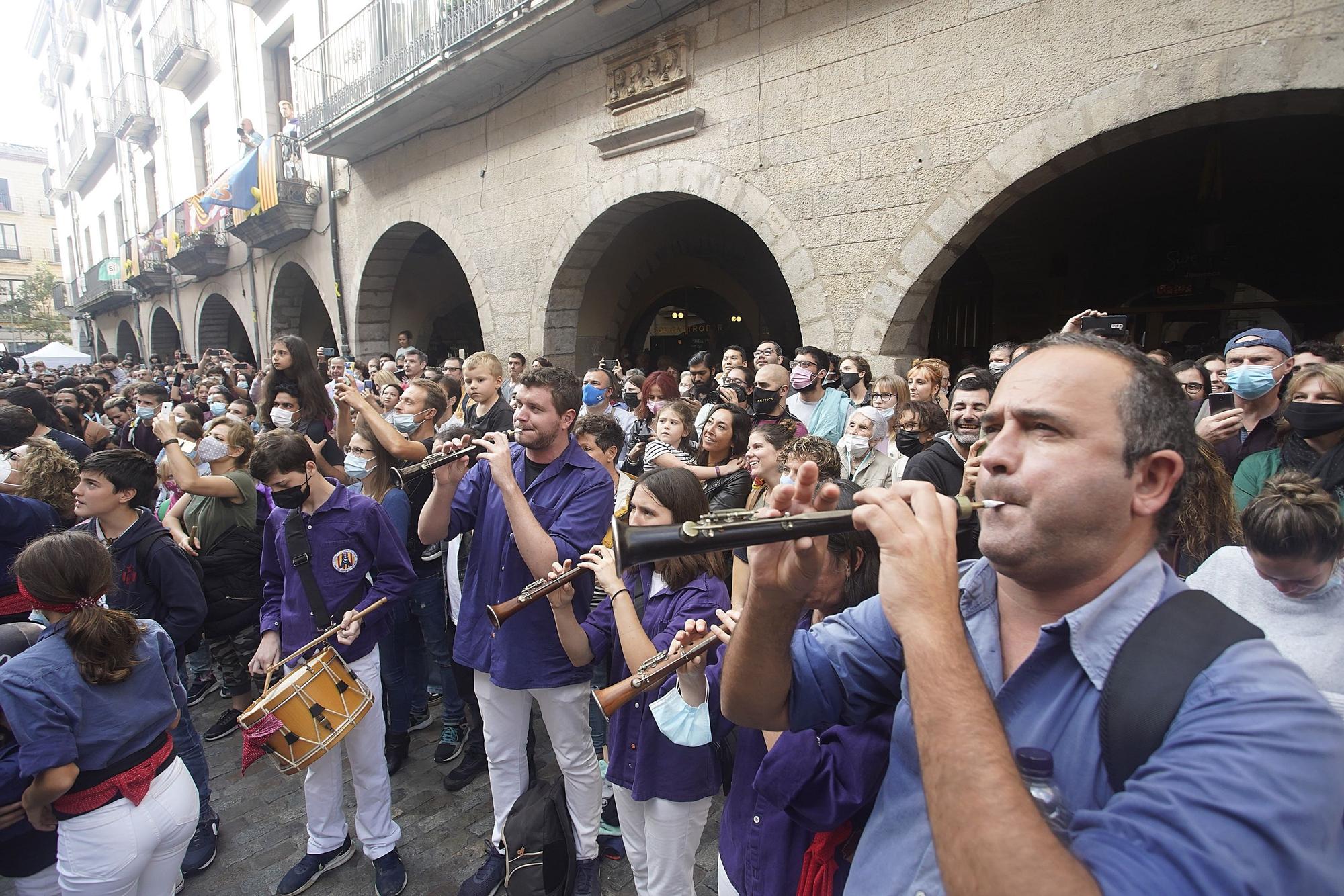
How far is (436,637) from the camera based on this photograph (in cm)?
426

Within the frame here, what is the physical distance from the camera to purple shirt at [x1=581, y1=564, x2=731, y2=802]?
2.26m

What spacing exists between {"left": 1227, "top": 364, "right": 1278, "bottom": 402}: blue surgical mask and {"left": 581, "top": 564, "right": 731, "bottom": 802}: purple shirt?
9.94 feet

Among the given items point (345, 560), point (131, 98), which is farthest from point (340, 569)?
point (131, 98)

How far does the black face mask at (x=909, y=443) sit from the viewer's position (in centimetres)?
420

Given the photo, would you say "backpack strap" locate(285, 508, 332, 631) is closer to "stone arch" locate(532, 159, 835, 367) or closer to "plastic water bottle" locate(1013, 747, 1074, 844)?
"plastic water bottle" locate(1013, 747, 1074, 844)

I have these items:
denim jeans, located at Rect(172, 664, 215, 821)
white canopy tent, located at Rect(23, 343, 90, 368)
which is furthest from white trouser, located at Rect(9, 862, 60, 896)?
white canopy tent, located at Rect(23, 343, 90, 368)

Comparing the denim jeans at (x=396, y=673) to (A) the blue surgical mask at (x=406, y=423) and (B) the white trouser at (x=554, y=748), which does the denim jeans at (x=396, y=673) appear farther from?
(B) the white trouser at (x=554, y=748)

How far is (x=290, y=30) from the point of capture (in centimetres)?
1517

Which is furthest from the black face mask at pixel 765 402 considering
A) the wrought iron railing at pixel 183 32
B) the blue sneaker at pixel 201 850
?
the wrought iron railing at pixel 183 32

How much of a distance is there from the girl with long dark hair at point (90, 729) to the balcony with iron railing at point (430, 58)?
24.3ft

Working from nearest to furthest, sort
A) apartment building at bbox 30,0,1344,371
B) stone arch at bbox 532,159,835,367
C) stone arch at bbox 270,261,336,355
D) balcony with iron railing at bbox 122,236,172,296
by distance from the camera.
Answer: apartment building at bbox 30,0,1344,371
stone arch at bbox 532,159,835,367
stone arch at bbox 270,261,336,355
balcony with iron railing at bbox 122,236,172,296

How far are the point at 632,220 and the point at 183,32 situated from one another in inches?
740

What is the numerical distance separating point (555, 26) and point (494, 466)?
Result: 730cm

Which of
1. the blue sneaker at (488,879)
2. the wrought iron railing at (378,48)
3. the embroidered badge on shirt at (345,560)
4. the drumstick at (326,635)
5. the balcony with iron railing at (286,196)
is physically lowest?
the blue sneaker at (488,879)
